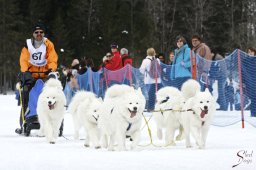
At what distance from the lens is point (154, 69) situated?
14516 mm

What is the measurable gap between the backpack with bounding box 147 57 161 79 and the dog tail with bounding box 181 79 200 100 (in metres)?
5.50

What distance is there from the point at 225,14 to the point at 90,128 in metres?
38.3

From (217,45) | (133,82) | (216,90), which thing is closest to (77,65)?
(133,82)

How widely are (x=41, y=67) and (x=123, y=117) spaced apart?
11.5ft

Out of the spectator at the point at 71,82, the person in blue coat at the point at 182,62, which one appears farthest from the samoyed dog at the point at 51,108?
the spectator at the point at 71,82

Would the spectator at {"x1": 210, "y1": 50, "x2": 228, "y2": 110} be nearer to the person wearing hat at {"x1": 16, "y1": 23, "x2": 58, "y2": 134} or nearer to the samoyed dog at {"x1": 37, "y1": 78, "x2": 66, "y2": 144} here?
the person wearing hat at {"x1": 16, "y1": 23, "x2": 58, "y2": 134}

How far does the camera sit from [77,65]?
20922 millimetres

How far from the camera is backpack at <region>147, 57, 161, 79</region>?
1449cm

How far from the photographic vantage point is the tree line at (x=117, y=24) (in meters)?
44.4

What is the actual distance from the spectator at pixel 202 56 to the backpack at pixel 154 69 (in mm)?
1518

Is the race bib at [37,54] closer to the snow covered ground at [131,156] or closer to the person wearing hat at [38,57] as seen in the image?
the person wearing hat at [38,57]

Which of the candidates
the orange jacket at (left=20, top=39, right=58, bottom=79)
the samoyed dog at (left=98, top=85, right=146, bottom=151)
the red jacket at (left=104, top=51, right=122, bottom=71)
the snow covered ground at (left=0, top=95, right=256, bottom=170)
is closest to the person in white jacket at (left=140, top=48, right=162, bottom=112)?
the red jacket at (left=104, top=51, right=122, bottom=71)

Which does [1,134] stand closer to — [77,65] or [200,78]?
[200,78]

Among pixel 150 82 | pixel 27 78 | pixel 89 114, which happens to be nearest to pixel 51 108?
pixel 89 114
